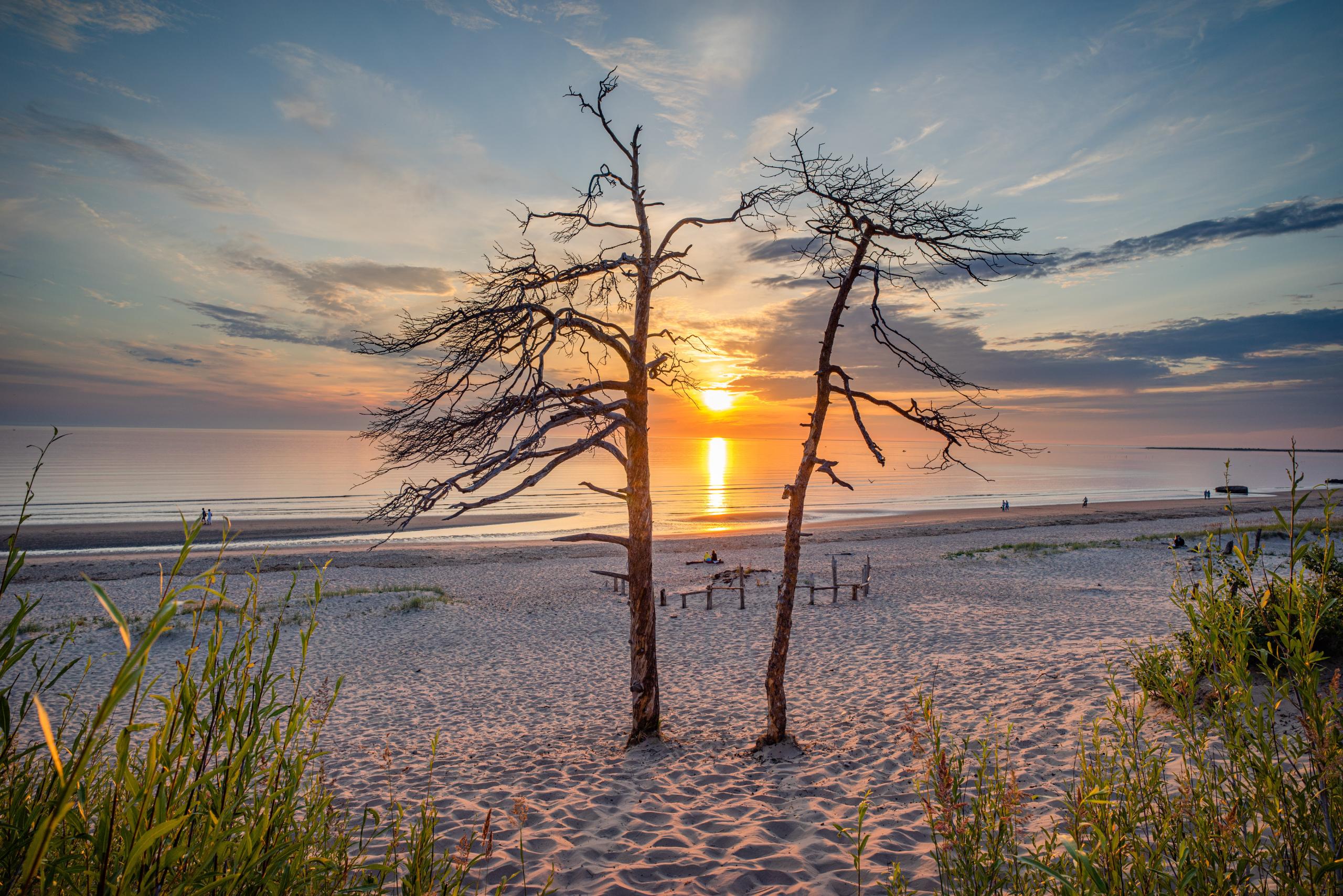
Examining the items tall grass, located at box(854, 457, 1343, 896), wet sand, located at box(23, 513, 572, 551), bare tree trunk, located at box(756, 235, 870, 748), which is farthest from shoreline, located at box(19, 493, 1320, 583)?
tall grass, located at box(854, 457, 1343, 896)

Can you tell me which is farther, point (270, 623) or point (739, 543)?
point (739, 543)

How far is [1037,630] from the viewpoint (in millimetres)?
15078

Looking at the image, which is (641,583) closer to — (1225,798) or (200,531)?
(1225,798)

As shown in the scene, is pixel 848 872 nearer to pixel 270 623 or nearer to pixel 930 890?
pixel 930 890

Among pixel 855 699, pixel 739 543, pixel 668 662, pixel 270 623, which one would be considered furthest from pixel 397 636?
pixel 739 543

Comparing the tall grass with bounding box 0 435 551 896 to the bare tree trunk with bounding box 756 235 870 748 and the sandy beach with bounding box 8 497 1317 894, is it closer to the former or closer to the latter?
the sandy beach with bounding box 8 497 1317 894

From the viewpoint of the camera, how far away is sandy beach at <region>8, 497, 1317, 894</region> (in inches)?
240

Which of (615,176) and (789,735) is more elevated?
(615,176)

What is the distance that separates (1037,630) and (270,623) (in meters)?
20.6

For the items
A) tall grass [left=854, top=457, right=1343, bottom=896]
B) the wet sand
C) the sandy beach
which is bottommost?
the sandy beach

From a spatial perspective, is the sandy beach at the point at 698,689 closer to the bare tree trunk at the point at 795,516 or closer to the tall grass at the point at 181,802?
the bare tree trunk at the point at 795,516

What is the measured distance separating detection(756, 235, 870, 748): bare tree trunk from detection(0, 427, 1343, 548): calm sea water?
3412 cm

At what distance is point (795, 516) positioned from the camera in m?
8.04

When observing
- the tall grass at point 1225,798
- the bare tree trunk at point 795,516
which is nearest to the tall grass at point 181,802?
the tall grass at point 1225,798
